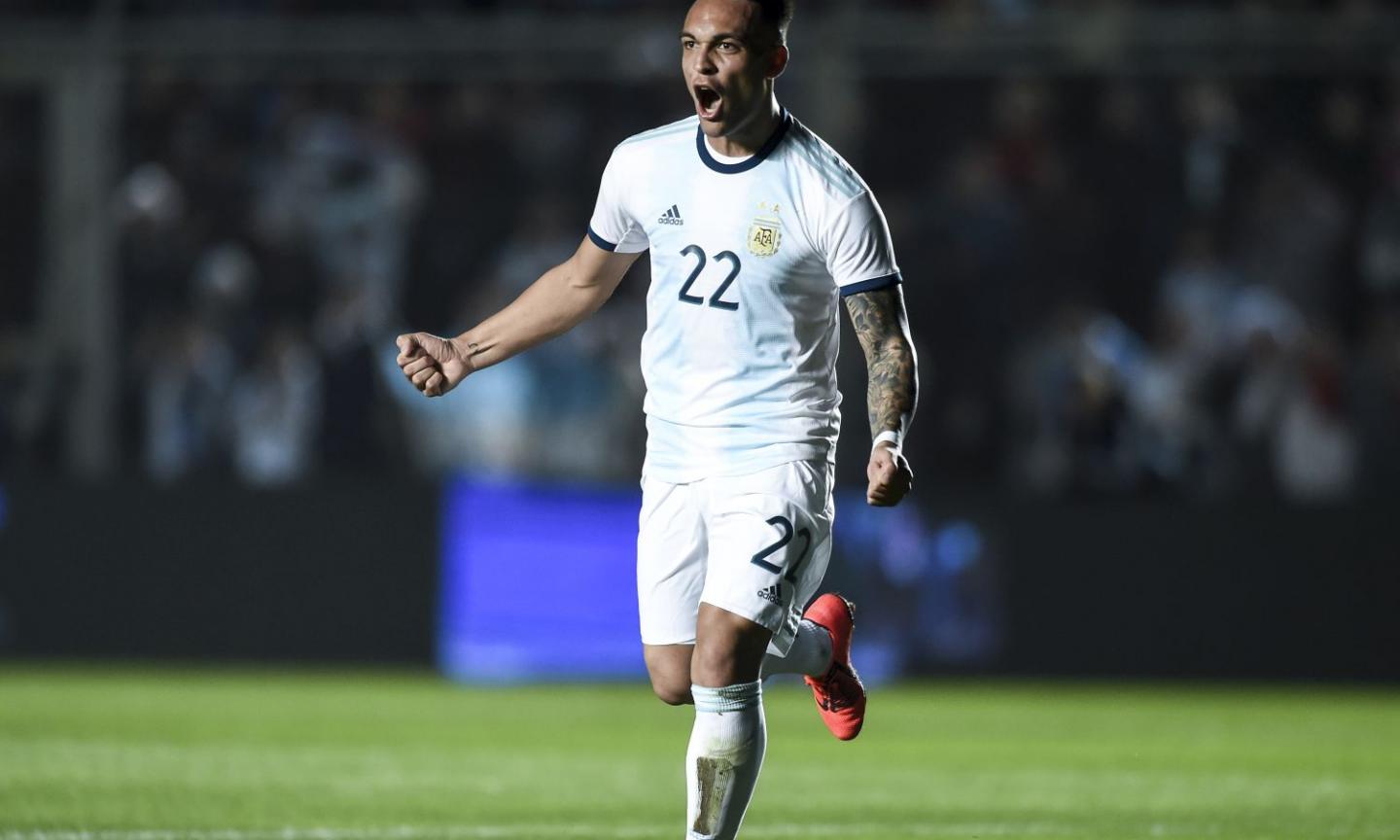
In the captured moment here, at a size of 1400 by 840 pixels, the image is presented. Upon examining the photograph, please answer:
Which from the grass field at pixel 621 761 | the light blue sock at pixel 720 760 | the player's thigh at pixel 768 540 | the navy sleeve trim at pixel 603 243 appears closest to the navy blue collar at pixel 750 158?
the navy sleeve trim at pixel 603 243

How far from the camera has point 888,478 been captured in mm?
5203

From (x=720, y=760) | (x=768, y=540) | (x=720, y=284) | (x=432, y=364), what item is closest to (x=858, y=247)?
(x=720, y=284)

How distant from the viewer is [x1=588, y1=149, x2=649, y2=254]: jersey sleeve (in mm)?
5926

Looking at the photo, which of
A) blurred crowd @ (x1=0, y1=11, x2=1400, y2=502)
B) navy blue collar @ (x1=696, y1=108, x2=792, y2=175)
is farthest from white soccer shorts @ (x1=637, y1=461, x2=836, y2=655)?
blurred crowd @ (x1=0, y1=11, x2=1400, y2=502)

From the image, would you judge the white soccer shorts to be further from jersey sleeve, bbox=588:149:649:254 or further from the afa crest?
jersey sleeve, bbox=588:149:649:254

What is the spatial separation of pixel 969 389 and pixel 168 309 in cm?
534

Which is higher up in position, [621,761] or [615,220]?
[615,220]

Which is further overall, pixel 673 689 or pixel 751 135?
pixel 673 689

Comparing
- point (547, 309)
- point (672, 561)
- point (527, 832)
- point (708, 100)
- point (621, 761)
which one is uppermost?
point (708, 100)

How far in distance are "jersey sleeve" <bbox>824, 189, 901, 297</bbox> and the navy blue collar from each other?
0.95 ft

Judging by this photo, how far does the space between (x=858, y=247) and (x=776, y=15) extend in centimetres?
66

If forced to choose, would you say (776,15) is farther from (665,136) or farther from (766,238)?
(766,238)

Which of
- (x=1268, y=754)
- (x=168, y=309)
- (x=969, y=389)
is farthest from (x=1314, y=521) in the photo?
(x=168, y=309)

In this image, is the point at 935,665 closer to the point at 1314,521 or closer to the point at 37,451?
the point at 1314,521
